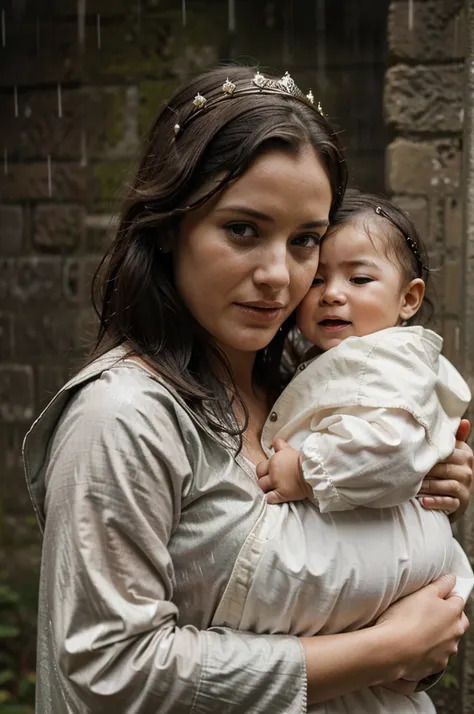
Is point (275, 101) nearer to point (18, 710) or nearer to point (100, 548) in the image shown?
point (100, 548)

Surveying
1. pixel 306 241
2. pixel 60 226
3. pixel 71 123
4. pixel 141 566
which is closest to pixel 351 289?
pixel 306 241

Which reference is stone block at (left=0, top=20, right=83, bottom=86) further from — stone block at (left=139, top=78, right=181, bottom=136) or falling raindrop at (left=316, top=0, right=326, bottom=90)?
falling raindrop at (left=316, top=0, right=326, bottom=90)

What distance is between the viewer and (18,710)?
13.2 feet

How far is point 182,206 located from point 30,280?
2.92 meters

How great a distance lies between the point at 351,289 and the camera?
2068mm

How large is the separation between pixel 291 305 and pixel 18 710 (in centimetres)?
289

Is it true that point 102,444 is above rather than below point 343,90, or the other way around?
below

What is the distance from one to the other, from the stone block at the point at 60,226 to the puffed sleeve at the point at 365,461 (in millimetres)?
2975

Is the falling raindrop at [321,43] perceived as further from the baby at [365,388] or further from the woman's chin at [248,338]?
the woman's chin at [248,338]

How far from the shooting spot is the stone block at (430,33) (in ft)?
11.0

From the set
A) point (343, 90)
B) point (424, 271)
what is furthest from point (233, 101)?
point (343, 90)

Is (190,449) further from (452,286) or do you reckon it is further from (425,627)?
(452,286)

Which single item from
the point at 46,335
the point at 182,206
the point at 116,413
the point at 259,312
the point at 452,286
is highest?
the point at 182,206

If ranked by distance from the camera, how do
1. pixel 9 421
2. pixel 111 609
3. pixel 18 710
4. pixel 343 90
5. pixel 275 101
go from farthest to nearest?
pixel 9 421 → pixel 343 90 → pixel 18 710 → pixel 275 101 → pixel 111 609
